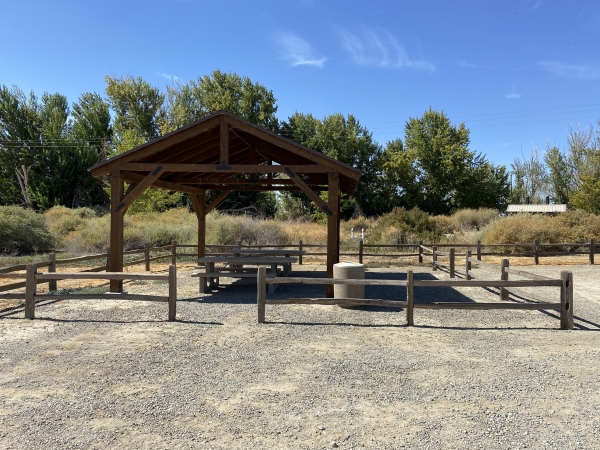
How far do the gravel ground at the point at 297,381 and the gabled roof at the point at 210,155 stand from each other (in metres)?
3.16

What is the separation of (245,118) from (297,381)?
4008cm

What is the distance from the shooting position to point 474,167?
43000 millimetres

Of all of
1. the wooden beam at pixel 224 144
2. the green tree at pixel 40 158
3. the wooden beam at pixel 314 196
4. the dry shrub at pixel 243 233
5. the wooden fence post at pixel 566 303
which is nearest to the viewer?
the wooden fence post at pixel 566 303

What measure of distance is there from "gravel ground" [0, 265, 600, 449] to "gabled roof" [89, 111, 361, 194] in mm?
3162

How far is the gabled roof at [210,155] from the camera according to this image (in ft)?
30.0

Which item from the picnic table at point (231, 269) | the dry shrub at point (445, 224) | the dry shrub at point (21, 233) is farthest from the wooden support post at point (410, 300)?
the dry shrub at point (445, 224)

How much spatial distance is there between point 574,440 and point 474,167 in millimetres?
43075

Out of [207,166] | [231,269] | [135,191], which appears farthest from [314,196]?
[135,191]

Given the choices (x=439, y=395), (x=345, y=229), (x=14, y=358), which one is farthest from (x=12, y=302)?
(x=345, y=229)

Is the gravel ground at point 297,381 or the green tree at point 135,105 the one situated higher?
the green tree at point 135,105

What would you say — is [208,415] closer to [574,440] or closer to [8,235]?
A: [574,440]

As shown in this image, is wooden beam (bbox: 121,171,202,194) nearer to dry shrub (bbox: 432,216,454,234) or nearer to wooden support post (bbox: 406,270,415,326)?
wooden support post (bbox: 406,270,415,326)

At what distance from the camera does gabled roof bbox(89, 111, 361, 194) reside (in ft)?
30.0

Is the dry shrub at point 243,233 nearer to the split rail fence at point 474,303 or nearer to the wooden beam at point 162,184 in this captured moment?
the wooden beam at point 162,184
